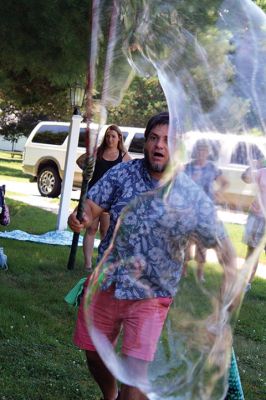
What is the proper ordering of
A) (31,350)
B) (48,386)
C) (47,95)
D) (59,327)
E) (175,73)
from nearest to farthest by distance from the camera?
(175,73), (48,386), (31,350), (59,327), (47,95)

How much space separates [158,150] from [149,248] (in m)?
0.47

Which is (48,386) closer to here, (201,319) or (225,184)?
(201,319)

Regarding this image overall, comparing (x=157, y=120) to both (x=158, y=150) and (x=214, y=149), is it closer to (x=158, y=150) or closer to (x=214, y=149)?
(x=158, y=150)

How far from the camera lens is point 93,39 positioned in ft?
9.11

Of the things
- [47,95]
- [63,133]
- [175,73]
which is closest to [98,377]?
[175,73]

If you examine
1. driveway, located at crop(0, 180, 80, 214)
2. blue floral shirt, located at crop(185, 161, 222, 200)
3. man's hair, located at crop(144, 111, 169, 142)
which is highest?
man's hair, located at crop(144, 111, 169, 142)

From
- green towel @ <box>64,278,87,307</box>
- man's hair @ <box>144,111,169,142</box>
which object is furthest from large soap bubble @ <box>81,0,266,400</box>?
green towel @ <box>64,278,87,307</box>

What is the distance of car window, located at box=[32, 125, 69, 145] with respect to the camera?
63.4 feet

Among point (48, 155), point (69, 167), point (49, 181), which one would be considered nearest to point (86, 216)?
point (69, 167)

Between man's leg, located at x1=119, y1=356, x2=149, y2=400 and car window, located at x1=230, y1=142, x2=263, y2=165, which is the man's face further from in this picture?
man's leg, located at x1=119, y1=356, x2=149, y2=400

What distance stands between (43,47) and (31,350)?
151 inches

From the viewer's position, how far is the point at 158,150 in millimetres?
3039

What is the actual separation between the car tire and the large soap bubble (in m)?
15.1

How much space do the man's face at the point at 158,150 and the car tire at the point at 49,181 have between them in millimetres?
14988
